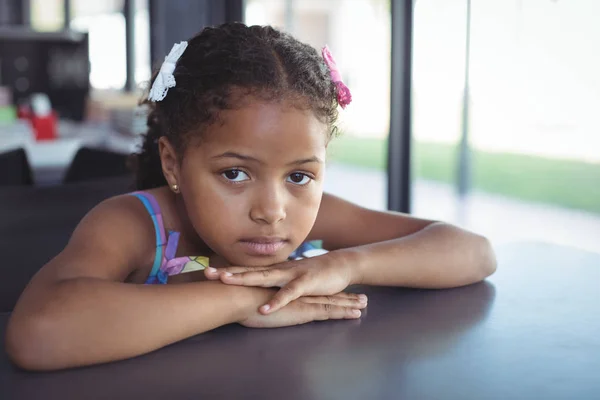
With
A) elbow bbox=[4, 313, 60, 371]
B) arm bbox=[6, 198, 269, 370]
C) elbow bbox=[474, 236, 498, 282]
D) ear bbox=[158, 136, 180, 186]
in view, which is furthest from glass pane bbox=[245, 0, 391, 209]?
elbow bbox=[4, 313, 60, 371]

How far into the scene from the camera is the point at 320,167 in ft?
3.21

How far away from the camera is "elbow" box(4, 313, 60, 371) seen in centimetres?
69

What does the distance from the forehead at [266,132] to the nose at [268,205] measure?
45mm

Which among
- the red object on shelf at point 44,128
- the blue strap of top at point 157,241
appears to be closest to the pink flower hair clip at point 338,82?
the blue strap of top at point 157,241

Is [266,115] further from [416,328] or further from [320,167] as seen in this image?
[416,328]

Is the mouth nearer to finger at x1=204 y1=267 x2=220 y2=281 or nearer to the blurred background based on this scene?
finger at x1=204 y1=267 x2=220 y2=281

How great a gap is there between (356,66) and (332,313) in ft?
37.7

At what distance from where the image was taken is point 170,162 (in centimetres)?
107

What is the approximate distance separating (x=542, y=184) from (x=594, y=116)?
72.1 inches

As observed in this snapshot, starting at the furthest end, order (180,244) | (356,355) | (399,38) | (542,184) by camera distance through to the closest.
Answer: (542,184) → (399,38) → (180,244) → (356,355)

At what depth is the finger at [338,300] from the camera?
0.88 m

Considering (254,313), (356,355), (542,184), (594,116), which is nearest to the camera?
(356,355)

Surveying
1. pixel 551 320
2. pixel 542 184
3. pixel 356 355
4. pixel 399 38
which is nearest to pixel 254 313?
pixel 356 355

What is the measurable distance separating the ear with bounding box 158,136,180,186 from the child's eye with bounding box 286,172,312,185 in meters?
0.20
